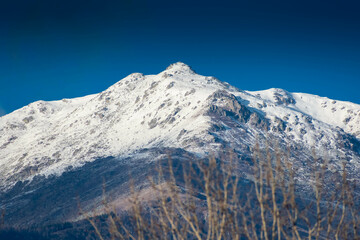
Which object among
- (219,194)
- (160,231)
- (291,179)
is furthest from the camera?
(160,231)

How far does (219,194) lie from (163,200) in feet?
14.8

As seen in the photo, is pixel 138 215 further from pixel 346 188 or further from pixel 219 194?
pixel 346 188

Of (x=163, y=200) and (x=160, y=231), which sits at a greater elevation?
(x=163, y=200)

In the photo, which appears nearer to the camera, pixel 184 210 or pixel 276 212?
pixel 276 212

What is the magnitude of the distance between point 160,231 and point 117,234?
114 inches

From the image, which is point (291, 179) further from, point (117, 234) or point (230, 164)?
point (117, 234)

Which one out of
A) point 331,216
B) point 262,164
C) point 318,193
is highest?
point 262,164

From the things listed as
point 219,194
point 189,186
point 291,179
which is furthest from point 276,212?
point 189,186

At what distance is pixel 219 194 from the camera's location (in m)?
23.2

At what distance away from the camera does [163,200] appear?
25906 mm

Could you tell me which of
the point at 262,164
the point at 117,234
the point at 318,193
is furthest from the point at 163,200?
the point at 318,193

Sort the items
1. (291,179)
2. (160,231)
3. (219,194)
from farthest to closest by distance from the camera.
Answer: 1. (160,231)
2. (291,179)
3. (219,194)

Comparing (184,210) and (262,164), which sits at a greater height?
(262,164)

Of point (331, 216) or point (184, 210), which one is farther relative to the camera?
point (184, 210)
